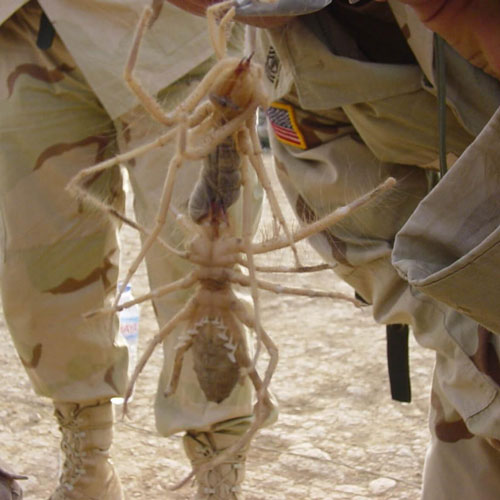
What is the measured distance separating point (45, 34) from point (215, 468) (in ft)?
3.72

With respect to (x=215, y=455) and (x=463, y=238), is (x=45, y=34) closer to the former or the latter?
(x=215, y=455)

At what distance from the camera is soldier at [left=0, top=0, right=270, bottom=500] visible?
2580mm

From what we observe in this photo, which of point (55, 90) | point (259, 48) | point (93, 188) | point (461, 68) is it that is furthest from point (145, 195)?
point (461, 68)

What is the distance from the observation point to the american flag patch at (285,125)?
82.4 inches

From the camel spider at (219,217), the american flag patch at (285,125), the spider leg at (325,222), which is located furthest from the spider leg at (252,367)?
the american flag patch at (285,125)

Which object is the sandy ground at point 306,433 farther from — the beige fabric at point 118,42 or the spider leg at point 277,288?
the spider leg at point 277,288

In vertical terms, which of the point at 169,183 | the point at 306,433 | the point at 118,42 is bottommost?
the point at 306,433

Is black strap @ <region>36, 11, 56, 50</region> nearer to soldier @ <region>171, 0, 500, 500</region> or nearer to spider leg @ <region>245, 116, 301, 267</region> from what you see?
soldier @ <region>171, 0, 500, 500</region>

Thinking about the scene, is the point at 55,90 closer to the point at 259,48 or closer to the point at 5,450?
the point at 259,48

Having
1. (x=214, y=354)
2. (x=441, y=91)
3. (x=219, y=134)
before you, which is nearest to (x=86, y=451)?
(x=214, y=354)

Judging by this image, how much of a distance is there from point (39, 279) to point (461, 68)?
4.52ft

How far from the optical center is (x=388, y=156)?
76.7 inches

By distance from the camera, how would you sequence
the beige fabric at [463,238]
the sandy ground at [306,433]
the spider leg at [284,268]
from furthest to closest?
the sandy ground at [306,433]
the spider leg at [284,268]
the beige fabric at [463,238]

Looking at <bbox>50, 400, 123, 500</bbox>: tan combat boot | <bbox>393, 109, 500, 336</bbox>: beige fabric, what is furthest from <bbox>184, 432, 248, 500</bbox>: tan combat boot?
<bbox>393, 109, 500, 336</bbox>: beige fabric
